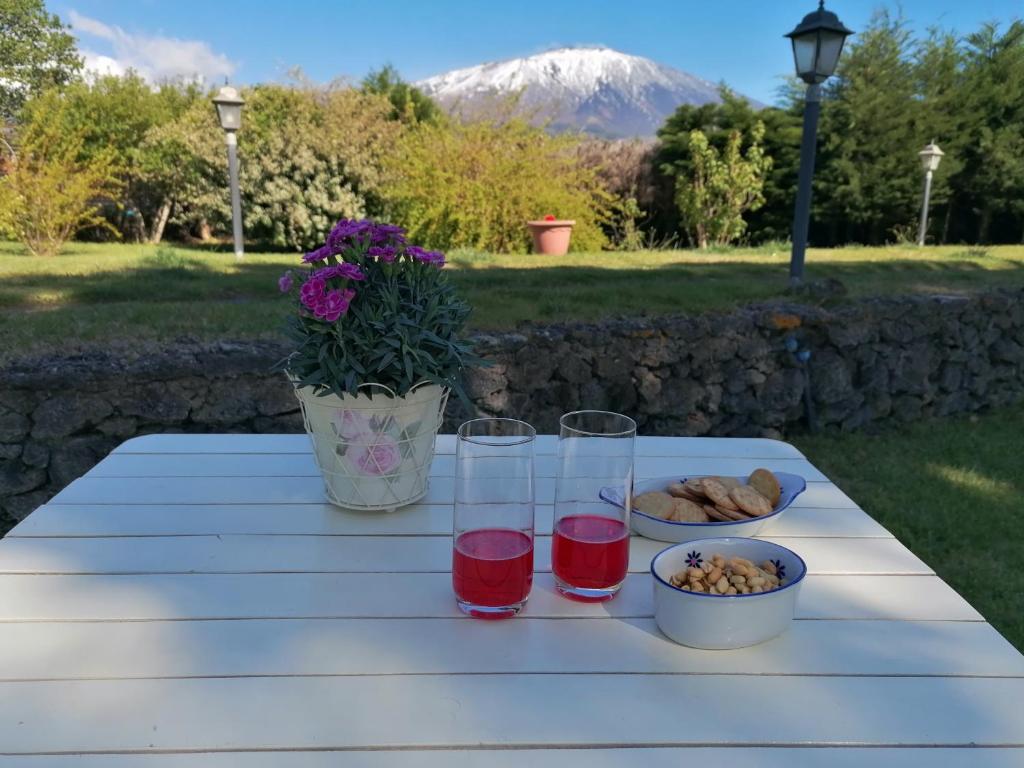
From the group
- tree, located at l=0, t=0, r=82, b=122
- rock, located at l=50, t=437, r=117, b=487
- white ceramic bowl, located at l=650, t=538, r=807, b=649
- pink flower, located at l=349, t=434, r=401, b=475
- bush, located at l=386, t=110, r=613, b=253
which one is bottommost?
rock, located at l=50, t=437, r=117, b=487

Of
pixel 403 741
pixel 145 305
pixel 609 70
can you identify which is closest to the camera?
pixel 403 741

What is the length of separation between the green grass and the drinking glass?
6.76 feet

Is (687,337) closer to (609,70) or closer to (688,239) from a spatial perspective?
(688,239)

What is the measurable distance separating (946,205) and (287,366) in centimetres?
1508

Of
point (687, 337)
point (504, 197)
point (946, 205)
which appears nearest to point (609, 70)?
point (946, 205)

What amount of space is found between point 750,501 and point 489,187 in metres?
8.61

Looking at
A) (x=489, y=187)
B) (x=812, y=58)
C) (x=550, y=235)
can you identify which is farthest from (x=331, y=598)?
(x=489, y=187)

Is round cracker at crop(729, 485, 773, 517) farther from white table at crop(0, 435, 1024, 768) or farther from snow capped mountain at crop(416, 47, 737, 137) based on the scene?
snow capped mountain at crop(416, 47, 737, 137)

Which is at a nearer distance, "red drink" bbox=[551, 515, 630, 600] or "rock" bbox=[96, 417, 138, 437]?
"red drink" bbox=[551, 515, 630, 600]

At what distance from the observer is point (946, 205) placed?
13.6 metres

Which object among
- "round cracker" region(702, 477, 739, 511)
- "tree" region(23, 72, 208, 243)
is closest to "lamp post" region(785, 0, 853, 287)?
"round cracker" region(702, 477, 739, 511)

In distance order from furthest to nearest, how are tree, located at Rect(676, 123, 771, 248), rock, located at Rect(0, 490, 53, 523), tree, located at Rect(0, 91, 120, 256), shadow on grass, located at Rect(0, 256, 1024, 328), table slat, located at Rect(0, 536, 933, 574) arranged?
tree, located at Rect(676, 123, 771, 248)
tree, located at Rect(0, 91, 120, 256)
shadow on grass, located at Rect(0, 256, 1024, 328)
rock, located at Rect(0, 490, 53, 523)
table slat, located at Rect(0, 536, 933, 574)

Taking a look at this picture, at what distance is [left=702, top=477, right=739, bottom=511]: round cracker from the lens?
4.07 ft

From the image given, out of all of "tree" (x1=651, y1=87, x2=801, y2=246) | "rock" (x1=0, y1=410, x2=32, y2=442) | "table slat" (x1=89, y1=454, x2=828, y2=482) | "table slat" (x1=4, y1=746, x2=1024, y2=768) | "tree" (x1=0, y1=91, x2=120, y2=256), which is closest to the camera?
"table slat" (x1=4, y1=746, x2=1024, y2=768)
